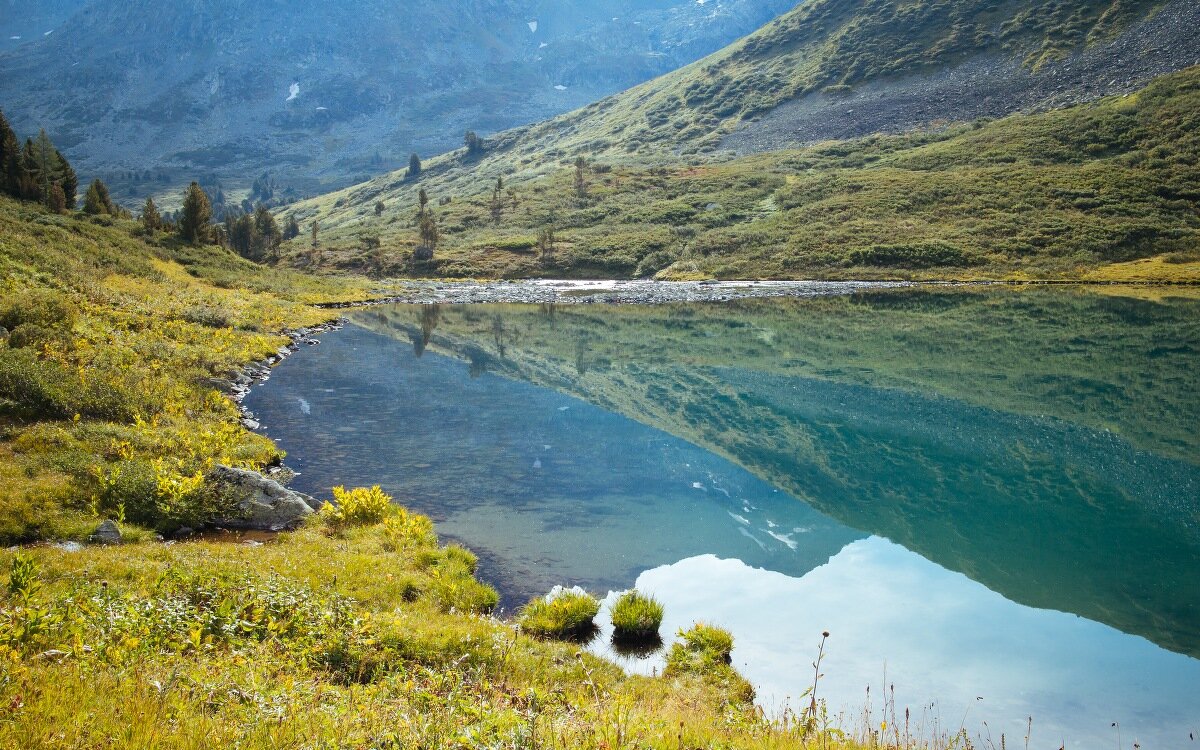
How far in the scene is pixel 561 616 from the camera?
1205 centimetres

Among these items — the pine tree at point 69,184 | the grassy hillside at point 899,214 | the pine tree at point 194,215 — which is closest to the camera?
the pine tree at point 194,215

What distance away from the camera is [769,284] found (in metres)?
102

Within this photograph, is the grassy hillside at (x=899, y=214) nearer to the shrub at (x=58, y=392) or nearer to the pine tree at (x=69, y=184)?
the pine tree at (x=69, y=184)

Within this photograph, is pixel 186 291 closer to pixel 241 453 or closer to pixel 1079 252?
pixel 241 453

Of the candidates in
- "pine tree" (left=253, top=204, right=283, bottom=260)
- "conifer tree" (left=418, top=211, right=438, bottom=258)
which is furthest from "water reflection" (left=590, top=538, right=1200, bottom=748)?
"pine tree" (left=253, top=204, right=283, bottom=260)

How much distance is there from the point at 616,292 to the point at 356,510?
85.7 meters

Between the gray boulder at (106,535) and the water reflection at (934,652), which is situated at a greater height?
the gray boulder at (106,535)

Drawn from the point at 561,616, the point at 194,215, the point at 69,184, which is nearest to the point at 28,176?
the point at 69,184

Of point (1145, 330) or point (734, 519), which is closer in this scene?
A: point (734, 519)

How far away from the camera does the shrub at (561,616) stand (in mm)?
11773

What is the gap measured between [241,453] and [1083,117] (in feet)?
549

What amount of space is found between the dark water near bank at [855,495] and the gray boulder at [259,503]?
253 centimetres

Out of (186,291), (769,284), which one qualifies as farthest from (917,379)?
(769,284)

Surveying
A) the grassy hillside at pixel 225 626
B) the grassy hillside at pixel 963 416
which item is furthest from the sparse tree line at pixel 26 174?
the grassy hillside at pixel 225 626
